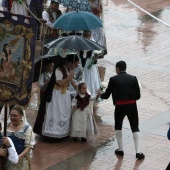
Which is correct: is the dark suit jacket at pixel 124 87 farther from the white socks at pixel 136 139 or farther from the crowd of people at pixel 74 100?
the white socks at pixel 136 139

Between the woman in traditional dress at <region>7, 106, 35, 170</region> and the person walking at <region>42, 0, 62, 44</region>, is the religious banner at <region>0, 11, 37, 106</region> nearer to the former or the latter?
the woman in traditional dress at <region>7, 106, 35, 170</region>

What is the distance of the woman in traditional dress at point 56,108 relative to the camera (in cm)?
1320

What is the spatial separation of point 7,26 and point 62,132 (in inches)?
155

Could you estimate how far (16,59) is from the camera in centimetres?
994

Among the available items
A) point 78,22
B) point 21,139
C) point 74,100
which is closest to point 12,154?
point 21,139

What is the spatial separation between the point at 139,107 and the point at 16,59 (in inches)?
232

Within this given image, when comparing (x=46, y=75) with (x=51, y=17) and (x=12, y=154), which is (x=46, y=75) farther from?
(x=12, y=154)

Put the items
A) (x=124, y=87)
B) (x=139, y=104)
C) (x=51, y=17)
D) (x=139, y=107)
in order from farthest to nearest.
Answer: (x=51, y=17) < (x=139, y=104) < (x=139, y=107) < (x=124, y=87)

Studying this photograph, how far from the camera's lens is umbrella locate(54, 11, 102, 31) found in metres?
13.3

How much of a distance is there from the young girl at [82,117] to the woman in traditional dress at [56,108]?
0.14 metres

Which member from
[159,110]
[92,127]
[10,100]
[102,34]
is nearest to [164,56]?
[102,34]

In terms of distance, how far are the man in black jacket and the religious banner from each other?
288 centimetres

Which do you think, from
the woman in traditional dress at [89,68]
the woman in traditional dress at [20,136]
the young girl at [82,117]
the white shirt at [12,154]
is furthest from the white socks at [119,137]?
the white shirt at [12,154]

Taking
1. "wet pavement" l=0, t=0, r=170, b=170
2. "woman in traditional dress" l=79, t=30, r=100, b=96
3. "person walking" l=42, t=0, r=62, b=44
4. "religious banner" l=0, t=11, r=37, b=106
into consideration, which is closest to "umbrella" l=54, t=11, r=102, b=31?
"woman in traditional dress" l=79, t=30, r=100, b=96
